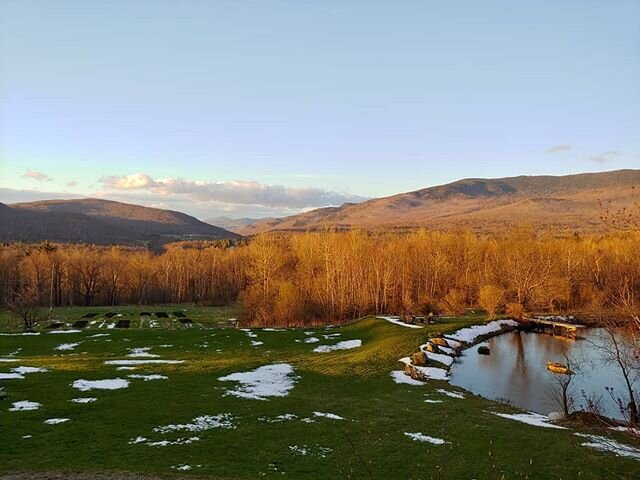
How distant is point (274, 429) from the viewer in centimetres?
1978

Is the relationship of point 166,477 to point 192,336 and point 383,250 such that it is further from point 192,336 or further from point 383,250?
point 383,250

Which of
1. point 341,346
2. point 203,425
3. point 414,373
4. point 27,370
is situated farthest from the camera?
point 341,346

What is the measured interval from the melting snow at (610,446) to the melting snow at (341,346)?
77.5 feet

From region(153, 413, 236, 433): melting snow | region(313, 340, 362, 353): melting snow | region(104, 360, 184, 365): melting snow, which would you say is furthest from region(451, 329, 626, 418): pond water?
region(104, 360, 184, 365): melting snow

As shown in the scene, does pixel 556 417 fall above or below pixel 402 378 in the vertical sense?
above

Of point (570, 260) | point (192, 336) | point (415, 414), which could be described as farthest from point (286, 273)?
point (415, 414)

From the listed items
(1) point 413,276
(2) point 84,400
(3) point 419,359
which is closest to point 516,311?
(1) point 413,276

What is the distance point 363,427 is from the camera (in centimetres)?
2055

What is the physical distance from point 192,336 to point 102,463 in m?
33.9

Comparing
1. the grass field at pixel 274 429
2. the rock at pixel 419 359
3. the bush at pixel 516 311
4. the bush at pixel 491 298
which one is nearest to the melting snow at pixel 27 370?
the grass field at pixel 274 429

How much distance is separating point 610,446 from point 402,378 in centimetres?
1414

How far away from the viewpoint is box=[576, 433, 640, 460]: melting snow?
1769cm

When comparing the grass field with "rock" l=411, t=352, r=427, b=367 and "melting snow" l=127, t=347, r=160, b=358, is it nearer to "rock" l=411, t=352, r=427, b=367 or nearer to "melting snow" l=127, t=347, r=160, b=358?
"rock" l=411, t=352, r=427, b=367

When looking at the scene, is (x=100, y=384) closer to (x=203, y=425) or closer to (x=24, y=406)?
(x=24, y=406)
